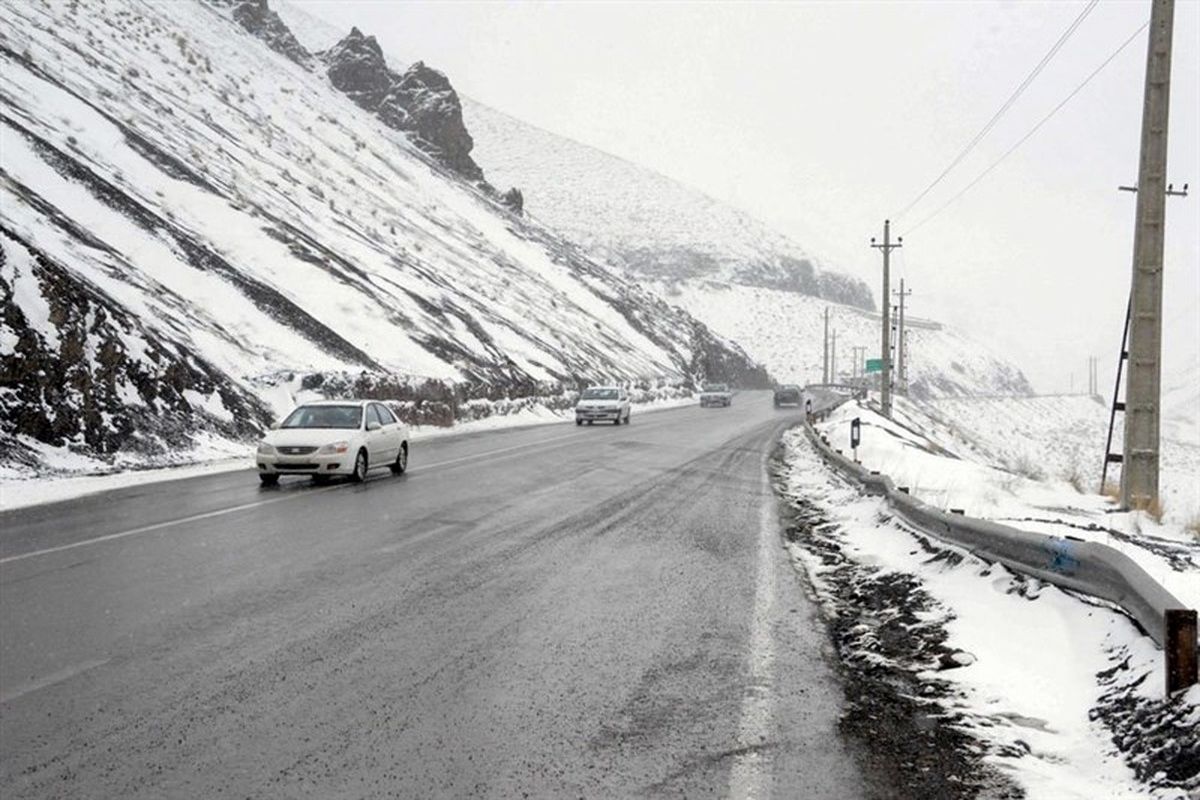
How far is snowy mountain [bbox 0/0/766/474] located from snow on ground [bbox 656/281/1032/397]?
6877cm

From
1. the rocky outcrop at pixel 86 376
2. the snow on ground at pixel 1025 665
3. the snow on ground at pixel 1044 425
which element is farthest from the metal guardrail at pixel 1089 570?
the snow on ground at pixel 1044 425

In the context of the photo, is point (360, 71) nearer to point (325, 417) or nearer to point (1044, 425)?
point (325, 417)

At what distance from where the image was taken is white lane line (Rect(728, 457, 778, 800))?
13.4ft

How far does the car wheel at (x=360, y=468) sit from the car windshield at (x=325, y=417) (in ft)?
2.37

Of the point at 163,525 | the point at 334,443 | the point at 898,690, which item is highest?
the point at 334,443

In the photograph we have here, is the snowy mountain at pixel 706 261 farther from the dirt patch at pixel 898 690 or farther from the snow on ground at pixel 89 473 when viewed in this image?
the dirt patch at pixel 898 690

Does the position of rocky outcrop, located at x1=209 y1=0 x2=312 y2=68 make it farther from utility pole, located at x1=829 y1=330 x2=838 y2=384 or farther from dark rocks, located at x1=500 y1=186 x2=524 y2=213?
utility pole, located at x1=829 y1=330 x2=838 y2=384

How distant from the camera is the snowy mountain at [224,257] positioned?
66.5 feet

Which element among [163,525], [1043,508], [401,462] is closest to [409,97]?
[401,462]

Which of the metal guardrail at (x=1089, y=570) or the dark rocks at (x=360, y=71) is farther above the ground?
the dark rocks at (x=360, y=71)

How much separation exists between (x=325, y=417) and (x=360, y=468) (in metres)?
1.45

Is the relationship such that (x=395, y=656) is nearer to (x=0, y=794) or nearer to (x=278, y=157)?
(x=0, y=794)

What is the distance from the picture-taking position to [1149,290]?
13.4 meters

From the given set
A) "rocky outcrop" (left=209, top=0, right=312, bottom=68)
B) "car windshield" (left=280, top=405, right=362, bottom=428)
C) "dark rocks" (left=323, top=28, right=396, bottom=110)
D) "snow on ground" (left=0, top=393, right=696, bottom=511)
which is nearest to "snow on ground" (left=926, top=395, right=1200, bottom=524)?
"snow on ground" (left=0, top=393, right=696, bottom=511)
